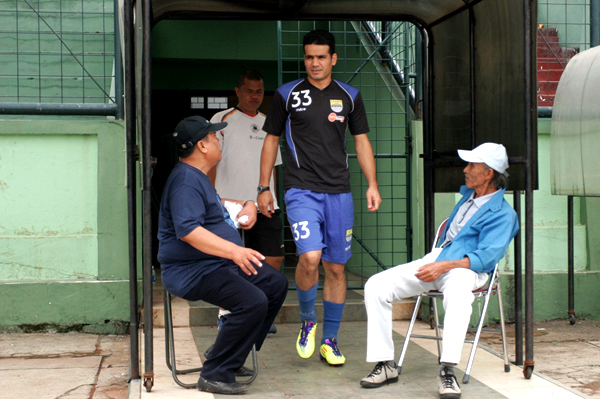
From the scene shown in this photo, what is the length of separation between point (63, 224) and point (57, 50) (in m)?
1.85

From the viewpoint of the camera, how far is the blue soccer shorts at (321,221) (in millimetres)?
4988

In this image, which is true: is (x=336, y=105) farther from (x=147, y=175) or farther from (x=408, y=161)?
(x=408, y=161)

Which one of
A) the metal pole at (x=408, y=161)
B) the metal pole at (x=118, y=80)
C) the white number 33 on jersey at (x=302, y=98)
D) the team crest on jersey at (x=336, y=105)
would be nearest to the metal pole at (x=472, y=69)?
the team crest on jersey at (x=336, y=105)

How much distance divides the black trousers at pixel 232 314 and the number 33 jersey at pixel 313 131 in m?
1.00

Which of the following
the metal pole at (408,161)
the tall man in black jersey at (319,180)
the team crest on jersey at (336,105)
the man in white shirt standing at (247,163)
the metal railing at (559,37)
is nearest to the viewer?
the tall man in black jersey at (319,180)

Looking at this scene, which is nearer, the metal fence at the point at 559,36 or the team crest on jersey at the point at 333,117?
the team crest on jersey at the point at 333,117

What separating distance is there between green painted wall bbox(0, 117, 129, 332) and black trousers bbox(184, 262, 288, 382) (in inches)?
96.3

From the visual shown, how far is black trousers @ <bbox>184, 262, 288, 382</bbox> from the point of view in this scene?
4230 mm

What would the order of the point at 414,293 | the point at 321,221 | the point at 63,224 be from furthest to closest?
1. the point at 63,224
2. the point at 321,221
3. the point at 414,293

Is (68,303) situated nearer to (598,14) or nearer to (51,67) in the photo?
(51,67)

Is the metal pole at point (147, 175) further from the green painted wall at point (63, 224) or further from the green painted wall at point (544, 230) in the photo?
the green painted wall at point (544, 230)

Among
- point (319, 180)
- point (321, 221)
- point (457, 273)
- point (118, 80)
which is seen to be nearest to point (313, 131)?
point (319, 180)

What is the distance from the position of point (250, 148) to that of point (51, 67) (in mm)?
2654

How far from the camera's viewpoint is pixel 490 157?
4.77 metres
